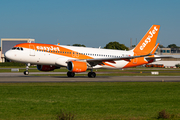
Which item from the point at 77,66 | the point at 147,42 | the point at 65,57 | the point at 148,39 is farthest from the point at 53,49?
the point at 148,39

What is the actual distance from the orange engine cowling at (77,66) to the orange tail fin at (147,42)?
1399 cm

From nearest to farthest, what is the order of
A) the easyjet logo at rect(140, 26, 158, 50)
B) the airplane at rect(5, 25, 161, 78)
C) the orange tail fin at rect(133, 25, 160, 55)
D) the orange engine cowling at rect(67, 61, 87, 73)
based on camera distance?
the orange engine cowling at rect(67, 61, 87, 73)
the airplane at rect(5, 25, 161, 78)
the orange tail fin at rect(133, 25, 160, 55)
the easyjet logo at rect(140, 26, 158, 50)

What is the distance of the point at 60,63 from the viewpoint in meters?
39.3

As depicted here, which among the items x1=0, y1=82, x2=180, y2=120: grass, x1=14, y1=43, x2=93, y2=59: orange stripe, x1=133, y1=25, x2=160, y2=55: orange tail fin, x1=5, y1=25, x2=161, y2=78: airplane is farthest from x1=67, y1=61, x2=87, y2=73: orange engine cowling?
x1=0, y1=82, x2=180, y2=120: grass

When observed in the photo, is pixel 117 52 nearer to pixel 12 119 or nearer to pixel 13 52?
pixel 13 52

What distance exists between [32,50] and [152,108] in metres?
27.1

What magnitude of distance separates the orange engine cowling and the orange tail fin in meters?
14.0

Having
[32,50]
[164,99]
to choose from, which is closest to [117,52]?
[32,50]

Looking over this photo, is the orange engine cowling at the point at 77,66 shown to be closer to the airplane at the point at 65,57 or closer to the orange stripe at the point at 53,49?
the airplane at the point at 65,57

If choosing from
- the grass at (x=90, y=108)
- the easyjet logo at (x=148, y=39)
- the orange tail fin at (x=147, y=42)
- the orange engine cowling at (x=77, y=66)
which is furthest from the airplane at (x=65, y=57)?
the grass at (x=90, y=108)

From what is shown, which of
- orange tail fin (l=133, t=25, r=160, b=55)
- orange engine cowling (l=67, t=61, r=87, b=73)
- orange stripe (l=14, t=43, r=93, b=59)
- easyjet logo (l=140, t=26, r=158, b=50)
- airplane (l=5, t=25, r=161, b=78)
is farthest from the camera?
easyjet logo (l=140, t=26, r=158, b=50)

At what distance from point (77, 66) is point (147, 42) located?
1737 centimetres

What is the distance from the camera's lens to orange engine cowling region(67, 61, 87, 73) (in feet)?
121

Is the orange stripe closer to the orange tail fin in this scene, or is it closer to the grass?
the orange tail fin
